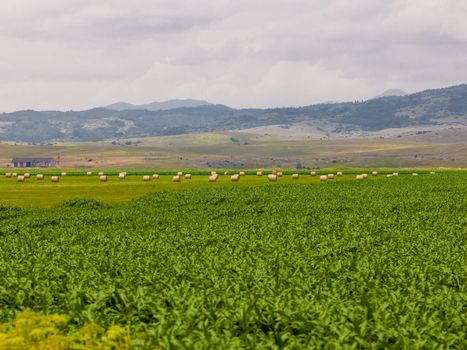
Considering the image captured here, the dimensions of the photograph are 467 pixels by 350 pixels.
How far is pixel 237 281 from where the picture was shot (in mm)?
21078

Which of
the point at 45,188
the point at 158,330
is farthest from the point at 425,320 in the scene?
the point at 45,188

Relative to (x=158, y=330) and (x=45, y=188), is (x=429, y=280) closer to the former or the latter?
(x=158, y=330)

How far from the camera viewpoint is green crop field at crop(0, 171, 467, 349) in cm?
1531

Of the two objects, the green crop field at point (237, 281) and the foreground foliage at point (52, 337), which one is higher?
the foreground foliage at point (52, 337)

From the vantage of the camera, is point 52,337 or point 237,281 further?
point 237,281

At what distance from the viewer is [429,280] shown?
22328mm

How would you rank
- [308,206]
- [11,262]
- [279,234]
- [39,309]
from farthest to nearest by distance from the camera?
1. [308,206]
2. [279,234]
3. [11,262]
4. [39,309]

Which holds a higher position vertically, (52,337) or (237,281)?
(52,337)

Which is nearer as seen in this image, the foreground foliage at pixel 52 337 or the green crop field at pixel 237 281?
the foreground foliage at pixel 52 337

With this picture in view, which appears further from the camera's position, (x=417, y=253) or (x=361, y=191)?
(x=361, y=191)

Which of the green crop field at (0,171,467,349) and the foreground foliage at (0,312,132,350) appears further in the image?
the green crop field at (0,171,467,349)

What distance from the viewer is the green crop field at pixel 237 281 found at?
15.3 m

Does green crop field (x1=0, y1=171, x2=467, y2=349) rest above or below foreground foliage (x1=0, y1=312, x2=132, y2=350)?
below

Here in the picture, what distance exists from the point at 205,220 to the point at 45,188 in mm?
50307
